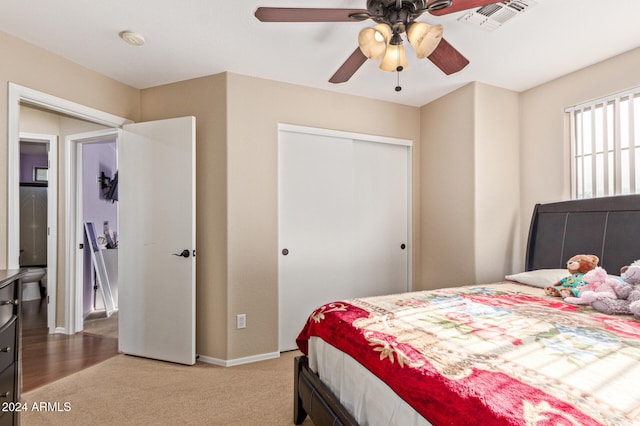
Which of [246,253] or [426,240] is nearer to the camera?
[246,253]

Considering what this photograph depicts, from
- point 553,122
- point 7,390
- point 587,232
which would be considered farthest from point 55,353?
point 553,122

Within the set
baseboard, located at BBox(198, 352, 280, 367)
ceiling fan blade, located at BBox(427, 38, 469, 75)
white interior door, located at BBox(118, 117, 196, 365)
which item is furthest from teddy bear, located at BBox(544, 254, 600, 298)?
white interior door, located at BBox(118, 117, 196, 365)

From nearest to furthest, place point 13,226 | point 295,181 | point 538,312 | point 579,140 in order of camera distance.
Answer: point 538,312
point 13,226
point 579,140
point 295,181

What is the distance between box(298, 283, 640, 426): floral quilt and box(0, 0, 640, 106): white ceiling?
1.74 m

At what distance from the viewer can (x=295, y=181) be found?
3.11 meters

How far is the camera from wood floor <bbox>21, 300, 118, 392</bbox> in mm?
2561

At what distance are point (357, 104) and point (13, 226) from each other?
9.79 ft

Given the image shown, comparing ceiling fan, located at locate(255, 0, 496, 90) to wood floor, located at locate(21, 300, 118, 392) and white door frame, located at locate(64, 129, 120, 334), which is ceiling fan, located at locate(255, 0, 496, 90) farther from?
wood floor, located at locate(21, 300, 118, 392)

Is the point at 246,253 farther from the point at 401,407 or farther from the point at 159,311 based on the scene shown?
the point at 401,407

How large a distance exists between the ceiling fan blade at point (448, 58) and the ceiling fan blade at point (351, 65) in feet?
1.28

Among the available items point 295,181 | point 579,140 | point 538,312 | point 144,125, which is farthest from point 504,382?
point 144,125

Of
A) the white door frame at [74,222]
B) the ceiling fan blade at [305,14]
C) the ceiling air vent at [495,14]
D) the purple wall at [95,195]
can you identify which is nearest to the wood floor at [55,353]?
the white door frame at [74,222]

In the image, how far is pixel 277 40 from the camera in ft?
7.65

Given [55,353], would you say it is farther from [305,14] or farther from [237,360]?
[305,14]
